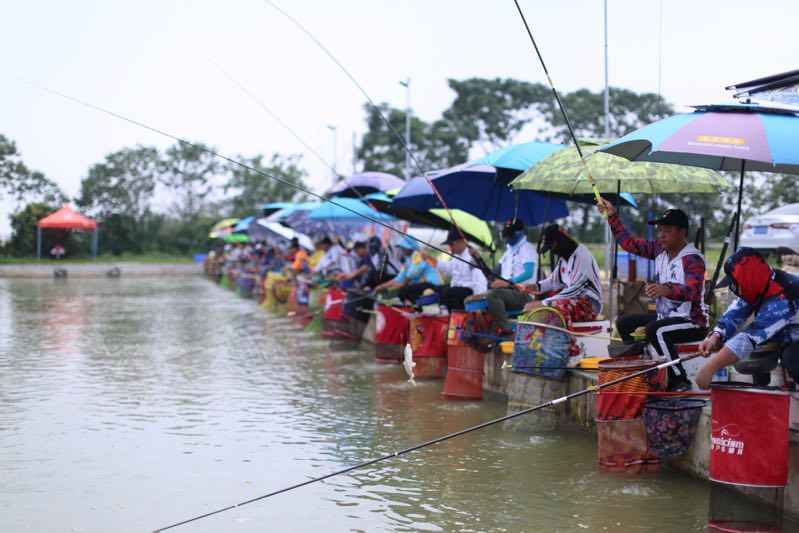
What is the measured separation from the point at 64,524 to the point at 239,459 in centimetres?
198

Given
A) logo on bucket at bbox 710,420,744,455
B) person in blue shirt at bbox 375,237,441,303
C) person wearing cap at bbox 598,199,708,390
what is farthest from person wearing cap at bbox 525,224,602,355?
person in blue shirt at bbox 375,237,441,303

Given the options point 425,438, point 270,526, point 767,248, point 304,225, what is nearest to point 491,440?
point 425,438

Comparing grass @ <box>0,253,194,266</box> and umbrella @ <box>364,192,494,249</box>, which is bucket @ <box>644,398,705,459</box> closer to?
umbrella @ <box>364,192,494,249</box>

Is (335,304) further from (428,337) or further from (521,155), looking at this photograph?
(521,155)

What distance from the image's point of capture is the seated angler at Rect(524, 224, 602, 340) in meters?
9.56

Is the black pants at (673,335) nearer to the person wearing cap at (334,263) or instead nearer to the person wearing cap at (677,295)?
the person wearing cap at (677,295)

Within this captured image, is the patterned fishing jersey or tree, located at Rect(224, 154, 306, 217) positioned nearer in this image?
the patterned fishing jersey

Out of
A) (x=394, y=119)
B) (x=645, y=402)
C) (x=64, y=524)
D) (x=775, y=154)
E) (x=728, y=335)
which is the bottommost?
(x=64, y=524)

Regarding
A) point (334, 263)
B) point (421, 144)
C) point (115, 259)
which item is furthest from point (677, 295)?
point (115, 259)

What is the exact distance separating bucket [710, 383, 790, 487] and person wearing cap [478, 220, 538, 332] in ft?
16.3

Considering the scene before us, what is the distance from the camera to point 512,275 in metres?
11.3

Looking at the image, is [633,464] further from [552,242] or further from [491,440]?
[552,242]

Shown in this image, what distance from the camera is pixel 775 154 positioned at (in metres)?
6.57

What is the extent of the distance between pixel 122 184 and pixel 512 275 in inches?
2388
